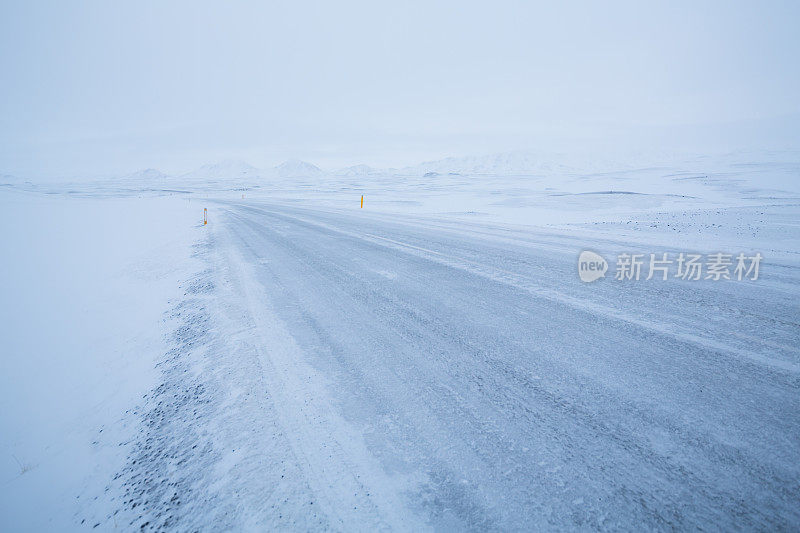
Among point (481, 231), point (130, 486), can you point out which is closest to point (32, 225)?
point (481, 231)

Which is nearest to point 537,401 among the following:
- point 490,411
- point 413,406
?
point 490,411

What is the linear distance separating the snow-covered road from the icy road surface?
0.01 metres

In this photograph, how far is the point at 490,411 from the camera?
8.98 feet

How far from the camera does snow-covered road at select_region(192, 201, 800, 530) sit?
2000 millimetres

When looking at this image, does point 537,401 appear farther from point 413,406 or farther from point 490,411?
point 413,406

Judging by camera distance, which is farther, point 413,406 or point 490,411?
point 413,406

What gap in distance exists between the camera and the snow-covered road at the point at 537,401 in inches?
78.7

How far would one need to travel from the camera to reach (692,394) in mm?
2803

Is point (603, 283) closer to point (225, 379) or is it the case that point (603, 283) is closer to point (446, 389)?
point (446, 389)

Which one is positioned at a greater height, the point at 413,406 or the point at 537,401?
the point at 537,401

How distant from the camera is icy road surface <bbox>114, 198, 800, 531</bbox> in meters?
2.01

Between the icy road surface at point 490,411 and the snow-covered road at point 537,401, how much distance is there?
0.01 m

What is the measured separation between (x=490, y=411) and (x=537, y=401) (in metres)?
0.40

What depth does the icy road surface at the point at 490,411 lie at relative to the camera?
201 cm
